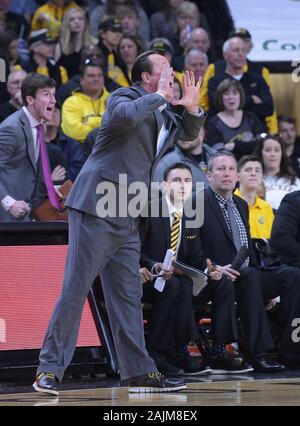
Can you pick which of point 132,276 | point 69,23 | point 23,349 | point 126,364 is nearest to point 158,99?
point 132,276

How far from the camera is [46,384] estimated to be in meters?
6.90

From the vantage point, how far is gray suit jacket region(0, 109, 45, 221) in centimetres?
882

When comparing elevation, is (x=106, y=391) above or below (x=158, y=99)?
below

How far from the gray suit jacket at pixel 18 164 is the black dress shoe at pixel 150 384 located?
221 centimetres

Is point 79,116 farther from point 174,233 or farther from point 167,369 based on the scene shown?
point 167,369

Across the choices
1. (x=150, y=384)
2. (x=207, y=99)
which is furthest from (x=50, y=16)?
(x=150, y=384)

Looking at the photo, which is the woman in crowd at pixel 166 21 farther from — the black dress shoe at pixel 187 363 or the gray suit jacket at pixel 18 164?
the black dress shoe at pixel 187 363

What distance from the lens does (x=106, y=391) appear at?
24.3ft

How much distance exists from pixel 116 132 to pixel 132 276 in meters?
0.90

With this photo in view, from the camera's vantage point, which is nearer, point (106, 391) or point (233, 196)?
point (106, 391)

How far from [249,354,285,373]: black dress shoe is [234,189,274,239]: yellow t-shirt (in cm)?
155

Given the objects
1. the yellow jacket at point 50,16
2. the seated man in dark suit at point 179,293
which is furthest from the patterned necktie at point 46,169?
the yellow jacket at point 50,16
